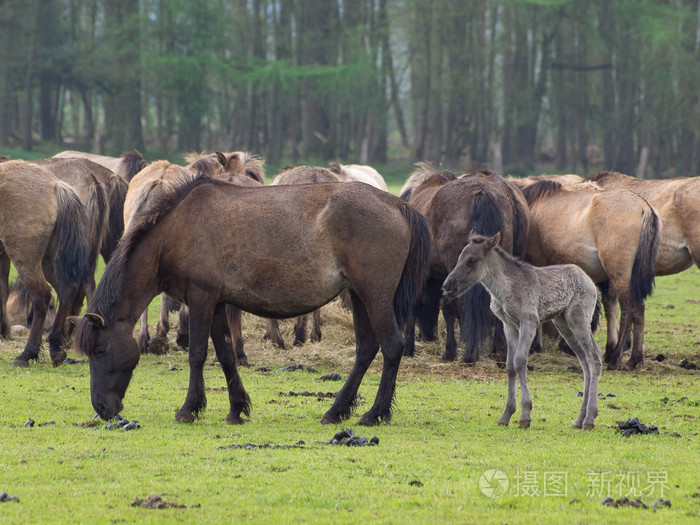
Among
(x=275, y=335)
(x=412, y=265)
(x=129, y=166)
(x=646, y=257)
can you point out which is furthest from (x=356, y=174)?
(x=412, y=265)

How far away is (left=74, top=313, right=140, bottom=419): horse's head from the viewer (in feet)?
25.2

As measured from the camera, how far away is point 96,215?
12.6 m

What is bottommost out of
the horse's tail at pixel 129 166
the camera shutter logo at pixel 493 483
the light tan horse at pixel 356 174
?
the camera shutter logo at pixel 493 483

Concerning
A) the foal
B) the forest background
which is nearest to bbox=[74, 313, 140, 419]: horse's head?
the foal

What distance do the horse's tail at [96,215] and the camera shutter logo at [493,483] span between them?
797cm

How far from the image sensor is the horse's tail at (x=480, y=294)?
11.6 meters

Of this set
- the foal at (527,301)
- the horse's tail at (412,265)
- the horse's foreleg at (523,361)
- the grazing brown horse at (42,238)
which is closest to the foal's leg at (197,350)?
the horse's tail at (412,265)

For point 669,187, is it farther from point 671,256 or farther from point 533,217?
point 533,217

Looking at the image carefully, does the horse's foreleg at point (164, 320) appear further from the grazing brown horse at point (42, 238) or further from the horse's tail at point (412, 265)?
the horse's tail at point (412, 265)

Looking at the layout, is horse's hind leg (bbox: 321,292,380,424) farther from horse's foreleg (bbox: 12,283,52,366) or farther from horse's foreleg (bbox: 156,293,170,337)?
horse's foreleg (bbox: 156,293,170,337)

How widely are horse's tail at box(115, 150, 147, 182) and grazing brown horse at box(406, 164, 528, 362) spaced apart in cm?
583

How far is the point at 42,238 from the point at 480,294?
578 centimetres

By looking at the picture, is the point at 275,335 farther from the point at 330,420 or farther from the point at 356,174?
the point at 356,174

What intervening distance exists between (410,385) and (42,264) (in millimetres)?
5431
